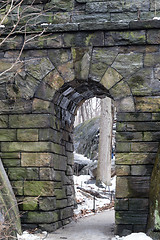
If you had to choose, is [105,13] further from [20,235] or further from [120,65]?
[20,235]

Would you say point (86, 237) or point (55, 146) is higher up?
point (55, 146)

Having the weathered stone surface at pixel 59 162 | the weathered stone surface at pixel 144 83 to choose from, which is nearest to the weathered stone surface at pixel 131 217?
the weathered stone surface at pixel 59 162

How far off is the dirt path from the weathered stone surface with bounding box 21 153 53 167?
130 cm

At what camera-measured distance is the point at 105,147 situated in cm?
1427

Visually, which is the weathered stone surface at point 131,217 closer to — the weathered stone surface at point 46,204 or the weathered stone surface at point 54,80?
the weathered stone surface at point 46,204

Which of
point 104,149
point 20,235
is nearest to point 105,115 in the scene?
point 104,149

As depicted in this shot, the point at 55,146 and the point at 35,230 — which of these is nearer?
the point at 35,230

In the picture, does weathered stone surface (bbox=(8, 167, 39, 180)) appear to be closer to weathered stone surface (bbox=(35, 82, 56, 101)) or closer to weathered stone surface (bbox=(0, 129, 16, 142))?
weathered stone surface (bbox=(0, 129, 16, 142))

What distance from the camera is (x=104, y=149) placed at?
1427 cm

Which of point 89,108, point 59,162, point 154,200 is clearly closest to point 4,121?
point 59,162

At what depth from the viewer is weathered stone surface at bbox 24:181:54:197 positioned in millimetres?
6848

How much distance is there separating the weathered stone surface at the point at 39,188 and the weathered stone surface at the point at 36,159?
1.10 feet

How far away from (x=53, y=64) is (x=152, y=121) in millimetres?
2167

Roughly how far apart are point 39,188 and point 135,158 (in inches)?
73.1
